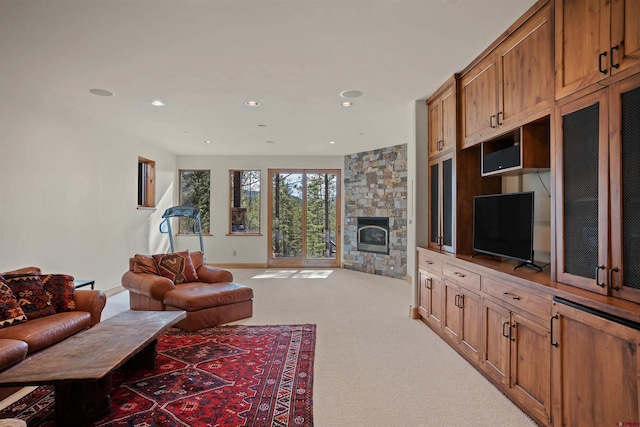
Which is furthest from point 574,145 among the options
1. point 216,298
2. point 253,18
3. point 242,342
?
point 216,298

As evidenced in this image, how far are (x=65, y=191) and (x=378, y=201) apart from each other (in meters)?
5.41

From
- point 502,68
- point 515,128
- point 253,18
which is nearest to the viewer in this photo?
point 253,18

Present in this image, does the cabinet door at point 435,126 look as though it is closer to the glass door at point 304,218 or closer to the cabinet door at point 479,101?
the cabinet door at point 479,101

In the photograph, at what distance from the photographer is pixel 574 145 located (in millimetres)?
2006

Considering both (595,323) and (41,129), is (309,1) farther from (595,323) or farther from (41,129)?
(41,129)

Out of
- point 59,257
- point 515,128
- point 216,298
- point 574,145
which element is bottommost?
point 216,298

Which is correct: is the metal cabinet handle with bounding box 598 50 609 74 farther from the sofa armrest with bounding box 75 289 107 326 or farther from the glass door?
the glass door

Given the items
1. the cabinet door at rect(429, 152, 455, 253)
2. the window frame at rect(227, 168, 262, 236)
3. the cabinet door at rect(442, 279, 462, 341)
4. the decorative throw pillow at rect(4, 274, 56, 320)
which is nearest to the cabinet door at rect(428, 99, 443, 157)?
the cabinet door at rect(429, 152, 455, 253)

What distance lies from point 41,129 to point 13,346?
2.86 meters

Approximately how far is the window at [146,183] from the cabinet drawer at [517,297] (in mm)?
6354

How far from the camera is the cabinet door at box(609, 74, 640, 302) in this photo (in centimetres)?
163

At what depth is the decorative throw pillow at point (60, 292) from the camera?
3.15m

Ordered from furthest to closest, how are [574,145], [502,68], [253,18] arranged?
[502,68] < [253,18] < [574,145]

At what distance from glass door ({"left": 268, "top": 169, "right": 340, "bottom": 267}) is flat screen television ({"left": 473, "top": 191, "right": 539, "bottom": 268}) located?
528 cm
